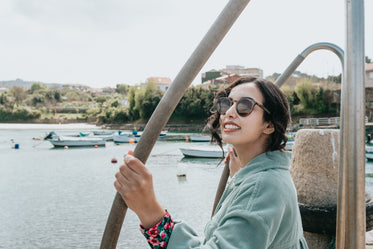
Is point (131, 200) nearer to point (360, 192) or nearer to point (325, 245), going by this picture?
point (360, 192)

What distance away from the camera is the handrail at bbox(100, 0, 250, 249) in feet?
3.12

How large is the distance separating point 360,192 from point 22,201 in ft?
51.1

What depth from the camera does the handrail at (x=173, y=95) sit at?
3.12ft

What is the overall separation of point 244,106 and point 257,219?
0.39m

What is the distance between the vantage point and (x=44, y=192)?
53.1ft

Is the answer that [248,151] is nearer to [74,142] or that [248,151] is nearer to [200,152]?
[200,152]

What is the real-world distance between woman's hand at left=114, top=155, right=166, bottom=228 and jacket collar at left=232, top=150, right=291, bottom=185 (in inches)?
11.9

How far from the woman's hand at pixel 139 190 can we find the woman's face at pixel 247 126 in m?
0.35

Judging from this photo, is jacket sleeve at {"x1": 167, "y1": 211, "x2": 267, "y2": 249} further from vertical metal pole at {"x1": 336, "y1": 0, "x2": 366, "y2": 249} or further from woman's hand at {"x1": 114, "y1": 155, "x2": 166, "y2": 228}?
Answer: vertical metal pole at {"x1": 336, "y1": 0, "x2": 366, "y2": 249}

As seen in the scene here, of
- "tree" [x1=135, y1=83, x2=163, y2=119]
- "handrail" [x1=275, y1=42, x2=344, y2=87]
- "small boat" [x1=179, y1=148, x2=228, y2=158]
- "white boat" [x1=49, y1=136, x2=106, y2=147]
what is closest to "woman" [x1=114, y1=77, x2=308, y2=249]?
"handrail" [x1=275, y1=42, x2=344, y2=87]

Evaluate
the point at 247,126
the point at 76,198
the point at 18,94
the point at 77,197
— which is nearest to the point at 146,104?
the point at 18,94

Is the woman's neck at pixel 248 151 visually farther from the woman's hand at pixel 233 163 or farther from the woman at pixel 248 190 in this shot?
the woman's hand at pixel 233 163

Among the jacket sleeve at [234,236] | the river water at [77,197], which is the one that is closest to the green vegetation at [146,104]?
the river water at [77,197]

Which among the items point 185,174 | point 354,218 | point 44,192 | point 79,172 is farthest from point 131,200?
point 79,172
